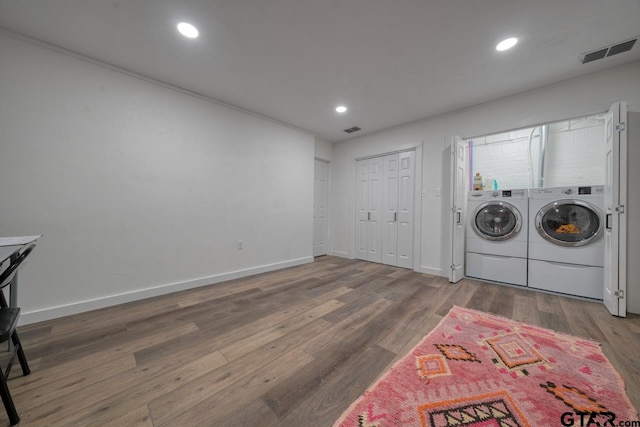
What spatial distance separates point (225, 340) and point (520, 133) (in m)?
5.16

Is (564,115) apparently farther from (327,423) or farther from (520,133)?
(327,423)

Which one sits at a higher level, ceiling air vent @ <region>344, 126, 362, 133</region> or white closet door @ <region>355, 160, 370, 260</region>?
ceiling air vent @ <region>344, 126, 362, 133</region>

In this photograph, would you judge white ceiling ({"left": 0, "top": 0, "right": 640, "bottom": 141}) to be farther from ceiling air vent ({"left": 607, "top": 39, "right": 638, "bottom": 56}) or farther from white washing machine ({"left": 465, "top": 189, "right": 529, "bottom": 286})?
white washing machine ({"left": 465, "top": 189, "right": 529, "bottom": 286})

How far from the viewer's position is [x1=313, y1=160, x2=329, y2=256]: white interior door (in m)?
4.95

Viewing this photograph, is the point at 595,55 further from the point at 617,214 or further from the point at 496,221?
the point at 496,221

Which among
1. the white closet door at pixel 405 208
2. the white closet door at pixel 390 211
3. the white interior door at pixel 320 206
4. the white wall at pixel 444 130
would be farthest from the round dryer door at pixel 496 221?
the white interior door at pixel 320 206

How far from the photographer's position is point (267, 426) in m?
1.04

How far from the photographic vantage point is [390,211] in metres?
4.24

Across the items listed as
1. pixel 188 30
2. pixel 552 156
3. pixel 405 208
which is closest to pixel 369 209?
pixel 405 208

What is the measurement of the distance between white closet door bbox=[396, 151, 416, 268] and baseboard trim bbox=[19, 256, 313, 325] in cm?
247

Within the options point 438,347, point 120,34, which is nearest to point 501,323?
point 438,347

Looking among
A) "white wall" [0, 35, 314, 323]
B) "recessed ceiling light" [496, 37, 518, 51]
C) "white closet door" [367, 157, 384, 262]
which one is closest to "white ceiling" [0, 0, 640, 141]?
"recessed ceiling light" [496, 37, 518, 51]

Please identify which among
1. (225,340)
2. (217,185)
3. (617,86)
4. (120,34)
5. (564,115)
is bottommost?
(225,340)

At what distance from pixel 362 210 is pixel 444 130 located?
202 cm
